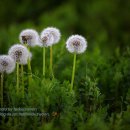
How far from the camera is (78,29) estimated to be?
27.3 ft

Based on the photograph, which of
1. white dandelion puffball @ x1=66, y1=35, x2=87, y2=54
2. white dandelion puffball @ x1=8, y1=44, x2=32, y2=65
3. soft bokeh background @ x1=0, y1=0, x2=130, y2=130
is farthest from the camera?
white dandelion puffball @ x1=66, y1=35, x2=87, y2=54

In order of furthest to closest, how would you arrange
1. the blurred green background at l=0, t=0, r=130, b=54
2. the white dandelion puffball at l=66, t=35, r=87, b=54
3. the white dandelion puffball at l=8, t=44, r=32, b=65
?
the blurred green background at l=0, t=0, r=130, b=54
the white dandelion puffball at l=66, t=35, r=87, b=54
the white dandelion puffball at l=8, t=44, r=32, b=65

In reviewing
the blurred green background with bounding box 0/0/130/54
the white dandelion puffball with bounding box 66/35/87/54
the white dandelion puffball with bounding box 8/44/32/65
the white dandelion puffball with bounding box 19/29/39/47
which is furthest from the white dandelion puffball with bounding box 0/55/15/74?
the blurred green background with bounding box 0/0/130/54

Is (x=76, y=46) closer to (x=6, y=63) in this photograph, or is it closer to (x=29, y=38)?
(x=29, y=38)

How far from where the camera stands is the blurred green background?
788cm

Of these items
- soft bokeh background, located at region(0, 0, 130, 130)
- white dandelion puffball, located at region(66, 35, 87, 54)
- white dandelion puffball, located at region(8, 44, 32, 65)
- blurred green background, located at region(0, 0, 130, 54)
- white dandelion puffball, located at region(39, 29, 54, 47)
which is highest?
blurred green background, located at region(0, 0, 130, 54)

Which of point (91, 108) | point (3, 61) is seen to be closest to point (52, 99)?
point (91, 108)

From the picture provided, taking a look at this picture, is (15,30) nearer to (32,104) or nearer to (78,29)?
(78,29)

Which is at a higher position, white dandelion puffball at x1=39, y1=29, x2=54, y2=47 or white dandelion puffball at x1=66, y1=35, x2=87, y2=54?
white dandelion puffball at x1=39, y1=29, x2=54, y2=47

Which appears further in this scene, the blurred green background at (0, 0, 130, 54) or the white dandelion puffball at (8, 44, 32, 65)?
the blurred green background at (0, 0, 130, 54)

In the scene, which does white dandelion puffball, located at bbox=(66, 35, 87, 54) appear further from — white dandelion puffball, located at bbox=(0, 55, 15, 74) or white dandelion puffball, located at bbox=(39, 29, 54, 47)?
white dandelion puffball, located at bbox=(0, 55, 15, 74)

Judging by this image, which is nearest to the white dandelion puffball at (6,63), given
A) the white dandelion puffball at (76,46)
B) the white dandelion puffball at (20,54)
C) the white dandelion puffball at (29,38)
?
the white dandelion puffball at (20,54)

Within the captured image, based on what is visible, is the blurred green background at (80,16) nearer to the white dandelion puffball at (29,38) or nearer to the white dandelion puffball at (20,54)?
the white dandelion puffball at (29,38)

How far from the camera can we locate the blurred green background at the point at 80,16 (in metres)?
7.88
